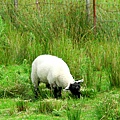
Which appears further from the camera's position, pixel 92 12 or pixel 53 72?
pixel 92 12

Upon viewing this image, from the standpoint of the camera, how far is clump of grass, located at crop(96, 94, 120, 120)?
301 inches

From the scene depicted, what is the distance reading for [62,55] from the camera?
37.2 feet

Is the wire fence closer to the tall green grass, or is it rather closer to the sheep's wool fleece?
the tall green grass

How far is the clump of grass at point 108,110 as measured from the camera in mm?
7637

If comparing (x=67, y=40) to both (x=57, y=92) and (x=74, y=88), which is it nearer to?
(x=57, y=92)

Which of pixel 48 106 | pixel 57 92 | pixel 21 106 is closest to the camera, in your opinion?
pixel 48 106

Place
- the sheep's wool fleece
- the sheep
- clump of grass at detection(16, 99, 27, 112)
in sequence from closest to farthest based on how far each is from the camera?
clump of grass at detection(16, 99, 27, 112) → the sheep → the sheep's wool fleece

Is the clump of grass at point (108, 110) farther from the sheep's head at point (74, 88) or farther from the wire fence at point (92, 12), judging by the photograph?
the wire fence at point (92, 12)

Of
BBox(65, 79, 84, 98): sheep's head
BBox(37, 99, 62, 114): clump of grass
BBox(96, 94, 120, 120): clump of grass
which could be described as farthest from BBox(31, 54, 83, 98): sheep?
BBox(96, 94, 120, 120): clump of grass

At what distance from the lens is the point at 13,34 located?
13070mm

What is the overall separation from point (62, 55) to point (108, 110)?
3.86 meters

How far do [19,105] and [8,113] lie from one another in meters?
0.22

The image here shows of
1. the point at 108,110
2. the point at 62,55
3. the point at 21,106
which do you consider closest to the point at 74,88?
the point at 21,106

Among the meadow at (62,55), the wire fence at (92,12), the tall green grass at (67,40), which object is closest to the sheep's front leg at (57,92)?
the meadow at (62,55)
